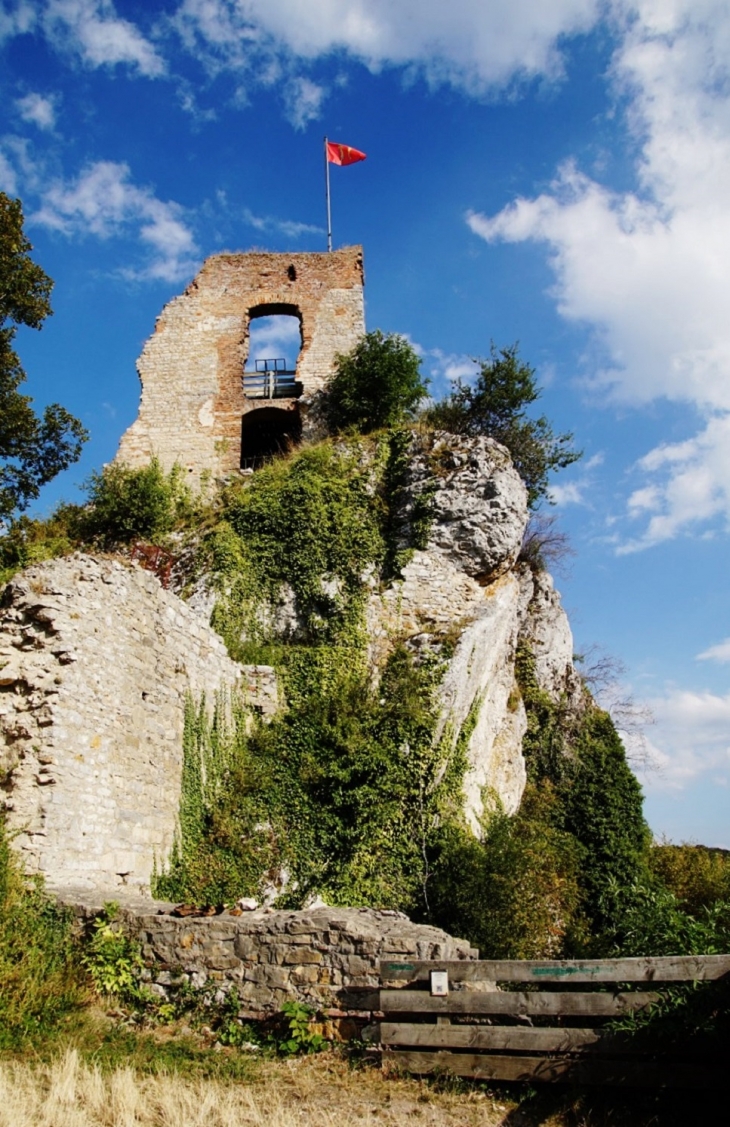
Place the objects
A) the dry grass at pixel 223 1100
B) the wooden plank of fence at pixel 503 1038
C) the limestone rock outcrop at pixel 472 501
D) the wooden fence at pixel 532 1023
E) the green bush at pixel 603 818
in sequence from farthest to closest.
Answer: the green bush at pixel 603 818 < the limestone rock outcrop at pixel 472 501 < the wooden plank of fence at pixel 503 1038 < the wooden fence at pixel 532 1023 < the dry grass at pixel 223 1100

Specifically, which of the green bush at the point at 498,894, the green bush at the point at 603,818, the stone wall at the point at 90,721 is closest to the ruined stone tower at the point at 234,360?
the stone wall at the point at 90,721

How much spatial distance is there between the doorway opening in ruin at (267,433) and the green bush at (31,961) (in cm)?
1373

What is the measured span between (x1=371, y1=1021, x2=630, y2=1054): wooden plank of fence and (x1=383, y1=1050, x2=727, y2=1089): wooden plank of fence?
7 cm

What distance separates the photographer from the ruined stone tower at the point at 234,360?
66.6 feet

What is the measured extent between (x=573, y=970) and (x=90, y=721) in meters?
5.80

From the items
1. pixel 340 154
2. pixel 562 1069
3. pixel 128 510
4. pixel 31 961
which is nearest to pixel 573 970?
pixel 562 1069

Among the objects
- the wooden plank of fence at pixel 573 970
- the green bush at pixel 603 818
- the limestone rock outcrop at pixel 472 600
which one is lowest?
the wooden plank of fence at pixel 573 970

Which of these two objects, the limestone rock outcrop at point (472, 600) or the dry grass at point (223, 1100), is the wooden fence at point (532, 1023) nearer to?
the dry grass at point (223, 1100)

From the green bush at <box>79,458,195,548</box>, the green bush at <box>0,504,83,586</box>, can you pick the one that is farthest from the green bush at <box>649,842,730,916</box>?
the green bush at <box>0,504,83,586</box>

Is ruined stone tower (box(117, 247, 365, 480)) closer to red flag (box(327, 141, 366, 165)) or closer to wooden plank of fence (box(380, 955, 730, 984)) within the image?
red flag (box(327, 141, 366, 165))

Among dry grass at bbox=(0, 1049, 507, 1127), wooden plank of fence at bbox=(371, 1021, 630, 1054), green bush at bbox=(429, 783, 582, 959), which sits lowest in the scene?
dry grass at bbox=(0, 1049, 507, 1127)

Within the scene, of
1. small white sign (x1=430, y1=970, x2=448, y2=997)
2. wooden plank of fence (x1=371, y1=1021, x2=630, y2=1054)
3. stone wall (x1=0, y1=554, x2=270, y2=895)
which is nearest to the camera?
wooden plank of fence (x1=371, y1=1021, x2=630, y2=1054)

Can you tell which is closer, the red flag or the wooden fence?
the wooden fence

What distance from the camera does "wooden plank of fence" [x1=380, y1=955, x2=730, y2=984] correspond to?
551 cm
